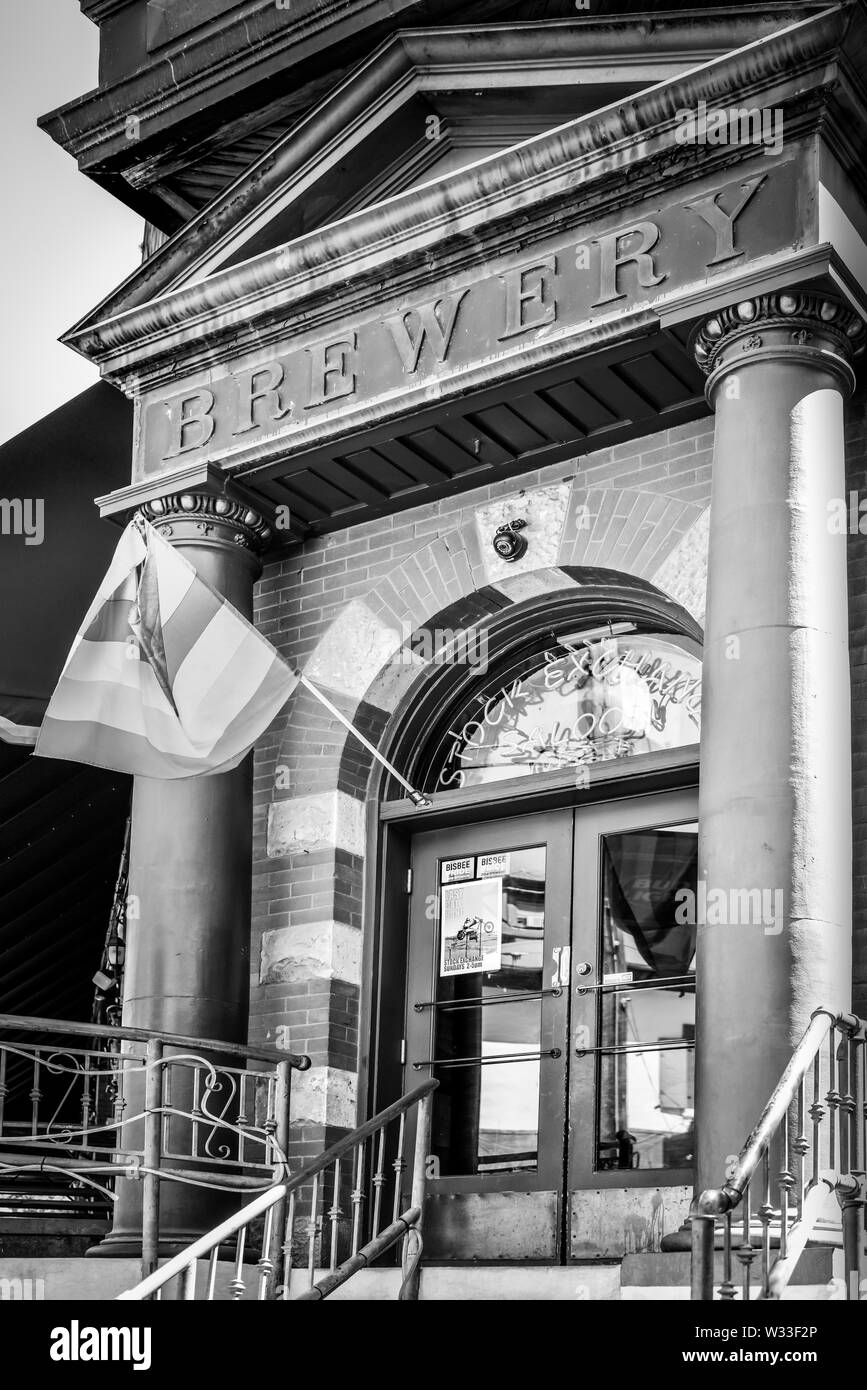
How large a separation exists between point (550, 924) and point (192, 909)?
178 cm

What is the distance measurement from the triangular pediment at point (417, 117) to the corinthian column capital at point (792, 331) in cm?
124

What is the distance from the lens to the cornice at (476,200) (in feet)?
23.8

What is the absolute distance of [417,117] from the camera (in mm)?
8664

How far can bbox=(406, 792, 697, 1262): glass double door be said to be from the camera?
7965 mm

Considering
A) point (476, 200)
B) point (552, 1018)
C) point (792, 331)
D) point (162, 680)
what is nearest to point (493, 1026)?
point (552, 1018)

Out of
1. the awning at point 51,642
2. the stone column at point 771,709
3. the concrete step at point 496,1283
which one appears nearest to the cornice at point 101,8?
the awning at point 51,642

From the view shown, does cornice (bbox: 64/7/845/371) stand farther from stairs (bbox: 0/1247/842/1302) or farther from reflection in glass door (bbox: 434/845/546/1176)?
stairs (bbox: 0/1247/842/1302)

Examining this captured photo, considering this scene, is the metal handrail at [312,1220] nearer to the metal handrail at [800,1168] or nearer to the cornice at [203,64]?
the metal handrail at [800,1168]

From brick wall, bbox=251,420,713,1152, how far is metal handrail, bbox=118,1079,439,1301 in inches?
19.3

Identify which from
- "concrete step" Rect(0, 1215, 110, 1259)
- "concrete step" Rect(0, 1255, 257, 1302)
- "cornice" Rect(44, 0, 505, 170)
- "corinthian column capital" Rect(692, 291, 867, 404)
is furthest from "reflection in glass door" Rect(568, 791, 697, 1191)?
"cornice" Rect(44, 0, 505, 170)
